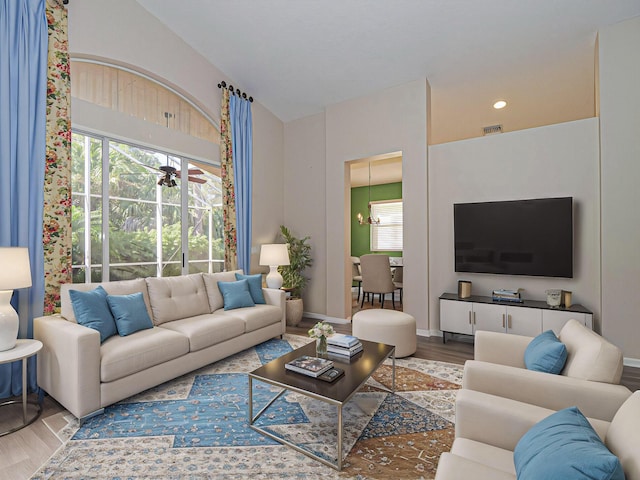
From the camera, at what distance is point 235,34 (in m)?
4.07

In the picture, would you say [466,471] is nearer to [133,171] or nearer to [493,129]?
[133,171]

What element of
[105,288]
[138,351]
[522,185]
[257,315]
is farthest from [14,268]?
[522,185]

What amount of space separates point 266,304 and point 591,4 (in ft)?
15.3

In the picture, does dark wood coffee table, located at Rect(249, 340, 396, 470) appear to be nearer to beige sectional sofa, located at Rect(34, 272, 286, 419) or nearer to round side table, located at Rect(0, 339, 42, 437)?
beige sectional sofa, located at Rect(34, 272, 286, 419)

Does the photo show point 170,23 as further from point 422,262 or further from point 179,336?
point 422,262

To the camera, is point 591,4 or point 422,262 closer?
point 591,4

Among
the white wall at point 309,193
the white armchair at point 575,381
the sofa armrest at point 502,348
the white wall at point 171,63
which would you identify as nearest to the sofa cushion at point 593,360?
the white armchair at point 575,381

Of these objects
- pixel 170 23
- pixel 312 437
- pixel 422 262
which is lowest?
pixel 312 437

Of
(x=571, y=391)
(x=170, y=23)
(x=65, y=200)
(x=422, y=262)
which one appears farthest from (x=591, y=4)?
(x=65, y=200)

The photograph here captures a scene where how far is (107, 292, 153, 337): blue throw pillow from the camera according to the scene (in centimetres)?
285

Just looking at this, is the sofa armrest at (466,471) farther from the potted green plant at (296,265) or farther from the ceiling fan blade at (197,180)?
the ceiling fan blade at (197,180)

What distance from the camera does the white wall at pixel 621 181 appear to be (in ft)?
11.0

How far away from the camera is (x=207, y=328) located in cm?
318

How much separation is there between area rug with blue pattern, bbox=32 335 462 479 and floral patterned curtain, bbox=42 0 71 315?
1.24 meters
